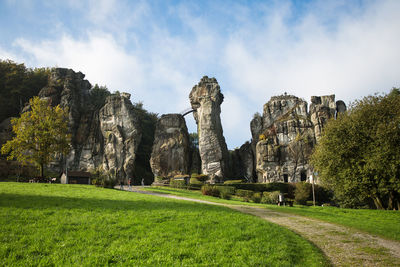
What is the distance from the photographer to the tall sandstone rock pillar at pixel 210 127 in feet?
189

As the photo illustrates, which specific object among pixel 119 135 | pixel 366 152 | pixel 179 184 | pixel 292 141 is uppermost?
pixel 119 135

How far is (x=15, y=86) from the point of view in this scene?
216 feet

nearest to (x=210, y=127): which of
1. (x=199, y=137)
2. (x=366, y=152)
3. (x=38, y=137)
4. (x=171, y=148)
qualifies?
(x=199, y=137)

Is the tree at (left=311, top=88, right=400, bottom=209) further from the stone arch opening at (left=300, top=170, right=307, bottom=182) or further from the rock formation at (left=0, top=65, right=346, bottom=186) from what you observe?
the rock formation at (left=0, top=65, right=346, bottom=186)

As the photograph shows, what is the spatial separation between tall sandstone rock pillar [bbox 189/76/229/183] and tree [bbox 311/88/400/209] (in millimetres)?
31968

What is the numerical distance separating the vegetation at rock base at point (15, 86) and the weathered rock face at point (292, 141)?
206ft

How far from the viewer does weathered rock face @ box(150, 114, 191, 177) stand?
2311 inches

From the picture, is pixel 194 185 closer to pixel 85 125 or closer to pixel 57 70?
pixel 85 125

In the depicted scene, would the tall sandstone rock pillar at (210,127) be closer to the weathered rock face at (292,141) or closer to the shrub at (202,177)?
the shrub at (202,177)

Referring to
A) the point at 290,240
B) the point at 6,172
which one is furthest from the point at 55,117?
the point at 290,240

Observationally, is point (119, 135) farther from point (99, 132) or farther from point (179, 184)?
point (179, 184)

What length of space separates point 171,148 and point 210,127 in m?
10.9

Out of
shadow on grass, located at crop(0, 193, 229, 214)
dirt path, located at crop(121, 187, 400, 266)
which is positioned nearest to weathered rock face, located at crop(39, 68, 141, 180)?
shadow on grass, located at crop(0, 193, 229, 214)

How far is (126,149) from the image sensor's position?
193 feet
